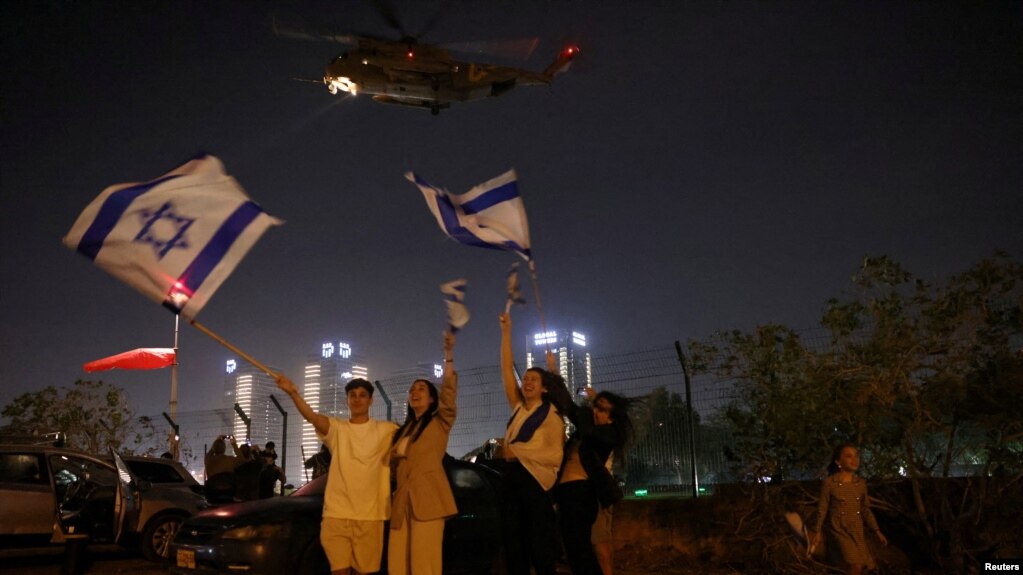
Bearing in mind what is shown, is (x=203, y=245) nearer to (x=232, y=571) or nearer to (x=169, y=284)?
(x=169, y=284)

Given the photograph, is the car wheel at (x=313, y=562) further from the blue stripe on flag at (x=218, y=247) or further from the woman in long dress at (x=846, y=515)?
the woman in long dress at (x=846, y=515)

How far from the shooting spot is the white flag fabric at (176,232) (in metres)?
5.48

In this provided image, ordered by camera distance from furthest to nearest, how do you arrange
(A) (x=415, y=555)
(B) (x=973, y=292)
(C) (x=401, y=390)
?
(C) (x=401, y=390)
(B) (x=973, y=292)
(A) (x=415, y=555)

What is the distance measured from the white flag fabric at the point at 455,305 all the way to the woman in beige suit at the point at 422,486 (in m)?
0.20

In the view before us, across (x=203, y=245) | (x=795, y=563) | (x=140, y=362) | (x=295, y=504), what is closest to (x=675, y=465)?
(x=795, y=563)

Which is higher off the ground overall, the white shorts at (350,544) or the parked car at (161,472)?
the parked car at (161,472)

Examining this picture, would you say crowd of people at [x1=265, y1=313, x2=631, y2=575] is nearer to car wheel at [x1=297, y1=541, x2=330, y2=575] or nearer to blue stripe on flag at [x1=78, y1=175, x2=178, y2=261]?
car wheel at [x1=297, y1=541, x2=330, y2=575]

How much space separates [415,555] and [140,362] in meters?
18.6

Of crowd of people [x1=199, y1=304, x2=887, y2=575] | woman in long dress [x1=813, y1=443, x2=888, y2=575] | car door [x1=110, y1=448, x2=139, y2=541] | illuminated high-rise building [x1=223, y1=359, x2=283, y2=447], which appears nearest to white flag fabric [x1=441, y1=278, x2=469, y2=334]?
crowd of people [x1=199, y1=304, x2=887, y2=575]

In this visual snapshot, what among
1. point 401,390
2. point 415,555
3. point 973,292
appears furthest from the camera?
point 401,390

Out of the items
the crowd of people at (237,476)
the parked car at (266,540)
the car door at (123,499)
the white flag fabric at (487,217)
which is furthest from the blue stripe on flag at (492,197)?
the crowd of people at (237,476)

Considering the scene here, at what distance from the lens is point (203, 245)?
18.9 ft

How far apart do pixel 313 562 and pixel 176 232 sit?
2925 mm

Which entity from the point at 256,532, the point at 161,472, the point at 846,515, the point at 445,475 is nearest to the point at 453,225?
the point at 445,475
